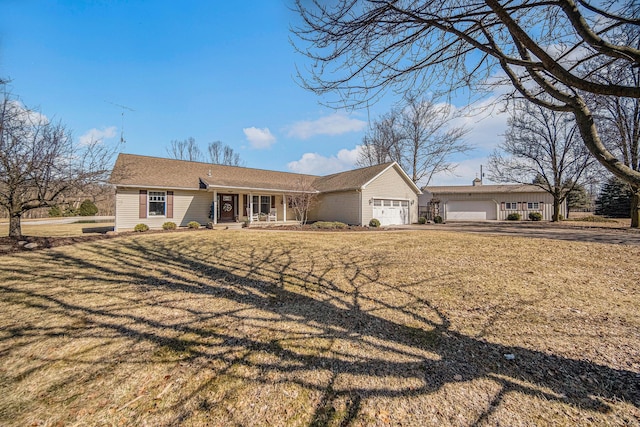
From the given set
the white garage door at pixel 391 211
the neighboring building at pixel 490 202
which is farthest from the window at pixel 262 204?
the neighboring building at pixel 490 202

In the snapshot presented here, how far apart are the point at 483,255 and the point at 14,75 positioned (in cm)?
1616

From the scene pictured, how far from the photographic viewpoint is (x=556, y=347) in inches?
115

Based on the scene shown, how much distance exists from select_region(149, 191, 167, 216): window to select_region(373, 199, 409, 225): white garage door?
14081 millimetres

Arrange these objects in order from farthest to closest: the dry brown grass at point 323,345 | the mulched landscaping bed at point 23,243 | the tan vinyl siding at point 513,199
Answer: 1. the tan vinyl siding at point 513,199
2. the mulched landscaping bed at point 23,243
3. the dry brown grass at point 323,345

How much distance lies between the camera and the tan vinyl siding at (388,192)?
1820 cm

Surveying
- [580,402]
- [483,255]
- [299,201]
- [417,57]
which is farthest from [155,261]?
[299,201]

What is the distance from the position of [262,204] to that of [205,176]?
15.0ft

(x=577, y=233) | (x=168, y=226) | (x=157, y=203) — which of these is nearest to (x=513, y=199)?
(x=577, y=233)

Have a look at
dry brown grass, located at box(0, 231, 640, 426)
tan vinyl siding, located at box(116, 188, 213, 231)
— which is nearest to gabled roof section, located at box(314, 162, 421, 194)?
tan vinyl siding, located at box(116, 188, 213, 231)

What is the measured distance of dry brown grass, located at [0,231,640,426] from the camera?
81.2 inches

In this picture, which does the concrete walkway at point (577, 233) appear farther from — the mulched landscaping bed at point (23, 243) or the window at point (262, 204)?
the mulched landscaping bed at point (23, 243)

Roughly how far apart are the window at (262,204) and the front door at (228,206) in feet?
4.73

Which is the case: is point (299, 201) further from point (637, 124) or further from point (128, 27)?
point (637, 124)

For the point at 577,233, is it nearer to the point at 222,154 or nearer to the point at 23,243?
the point at 23,243
